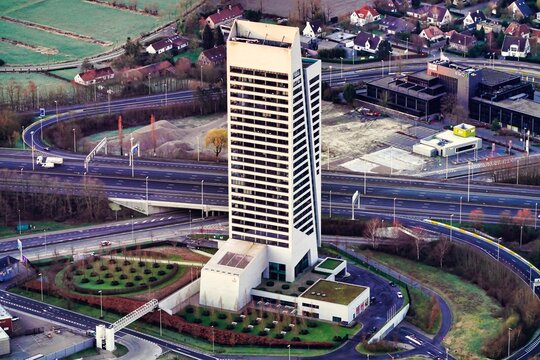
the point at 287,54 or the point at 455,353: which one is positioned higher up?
the point at 287,54

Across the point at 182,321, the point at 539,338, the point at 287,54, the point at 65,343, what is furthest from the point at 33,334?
the point at 539,338

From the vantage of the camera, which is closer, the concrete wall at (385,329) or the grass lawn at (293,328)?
the concrete wall at (385,329)

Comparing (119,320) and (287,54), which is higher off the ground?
(287,54)

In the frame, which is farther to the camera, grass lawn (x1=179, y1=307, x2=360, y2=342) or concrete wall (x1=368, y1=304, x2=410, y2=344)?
grass lawn (x1=179, y1=307, x2=360, y2=342)

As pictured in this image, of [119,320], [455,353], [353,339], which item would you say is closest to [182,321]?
[119,320]

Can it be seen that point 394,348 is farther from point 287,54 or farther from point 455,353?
point 287,54

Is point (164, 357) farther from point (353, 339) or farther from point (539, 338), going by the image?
point (539, 338)

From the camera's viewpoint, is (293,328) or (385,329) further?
(293,328)

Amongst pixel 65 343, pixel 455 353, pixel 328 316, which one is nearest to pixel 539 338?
pixel 455 353
